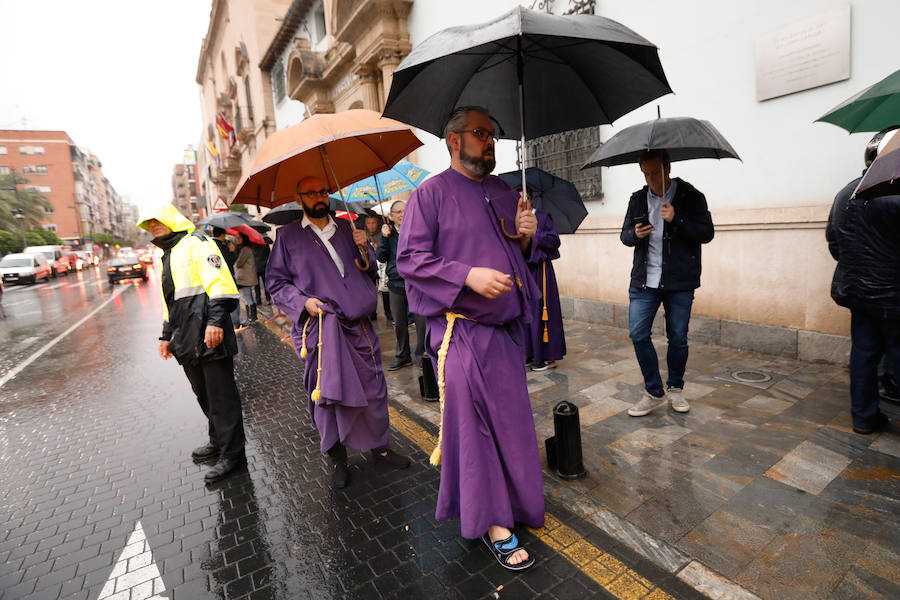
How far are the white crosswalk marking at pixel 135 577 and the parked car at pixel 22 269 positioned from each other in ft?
104

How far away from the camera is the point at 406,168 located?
657 centimetres

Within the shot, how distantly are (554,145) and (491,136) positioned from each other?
18.7 ft

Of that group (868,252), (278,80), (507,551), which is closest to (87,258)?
(278,80)

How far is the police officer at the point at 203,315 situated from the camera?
→ 11.7 feet

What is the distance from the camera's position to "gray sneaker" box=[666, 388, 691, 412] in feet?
13.0

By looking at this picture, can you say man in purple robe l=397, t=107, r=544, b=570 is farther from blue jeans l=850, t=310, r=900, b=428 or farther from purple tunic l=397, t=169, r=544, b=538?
blue jeans l=850, t=310, r=900, b=428

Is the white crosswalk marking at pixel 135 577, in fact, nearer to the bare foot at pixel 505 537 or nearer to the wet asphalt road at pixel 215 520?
the wet asphalt road at pixel 215 520

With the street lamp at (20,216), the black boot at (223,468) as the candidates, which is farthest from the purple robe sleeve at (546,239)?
the street lamp at (20,216)

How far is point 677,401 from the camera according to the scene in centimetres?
400

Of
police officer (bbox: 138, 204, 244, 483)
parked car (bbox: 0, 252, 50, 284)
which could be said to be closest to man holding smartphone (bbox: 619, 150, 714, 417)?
police officer (bbox: 138, 204, 244, 483)

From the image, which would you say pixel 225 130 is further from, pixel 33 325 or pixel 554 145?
pixel 554 145

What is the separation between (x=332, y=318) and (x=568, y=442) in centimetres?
175

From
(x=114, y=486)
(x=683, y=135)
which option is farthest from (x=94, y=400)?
(x=683, y=135)

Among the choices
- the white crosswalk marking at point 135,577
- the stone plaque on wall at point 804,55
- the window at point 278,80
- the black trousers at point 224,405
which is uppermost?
the window at point 278,80
